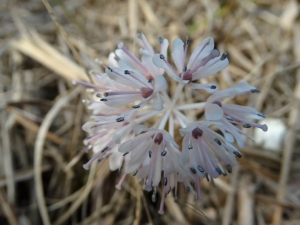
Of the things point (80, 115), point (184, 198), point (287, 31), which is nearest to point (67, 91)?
point (80, 115)

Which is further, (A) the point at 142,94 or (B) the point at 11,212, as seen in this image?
(B) the point at 11,212

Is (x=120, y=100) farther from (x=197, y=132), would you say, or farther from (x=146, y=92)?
(x=197, y=132)

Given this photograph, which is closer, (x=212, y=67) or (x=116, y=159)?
(x=212, y=67)

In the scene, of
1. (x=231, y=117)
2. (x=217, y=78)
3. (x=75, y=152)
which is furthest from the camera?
(x=217, y=78)

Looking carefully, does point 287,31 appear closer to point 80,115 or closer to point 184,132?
point 80,115

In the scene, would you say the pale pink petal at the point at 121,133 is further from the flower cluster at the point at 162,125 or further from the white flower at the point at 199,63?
the white flower at the point at 199,63

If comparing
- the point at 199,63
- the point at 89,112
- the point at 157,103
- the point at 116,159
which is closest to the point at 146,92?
the point at 157,103

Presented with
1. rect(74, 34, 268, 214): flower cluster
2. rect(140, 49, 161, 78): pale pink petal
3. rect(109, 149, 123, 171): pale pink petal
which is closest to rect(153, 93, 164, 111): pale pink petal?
rect(74, 34, 268, 214): flower cluster

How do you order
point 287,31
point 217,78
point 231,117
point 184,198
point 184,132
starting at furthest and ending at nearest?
point 287,31 → point 217,78 → point 184,198 → point 231,117 → point 184,132
